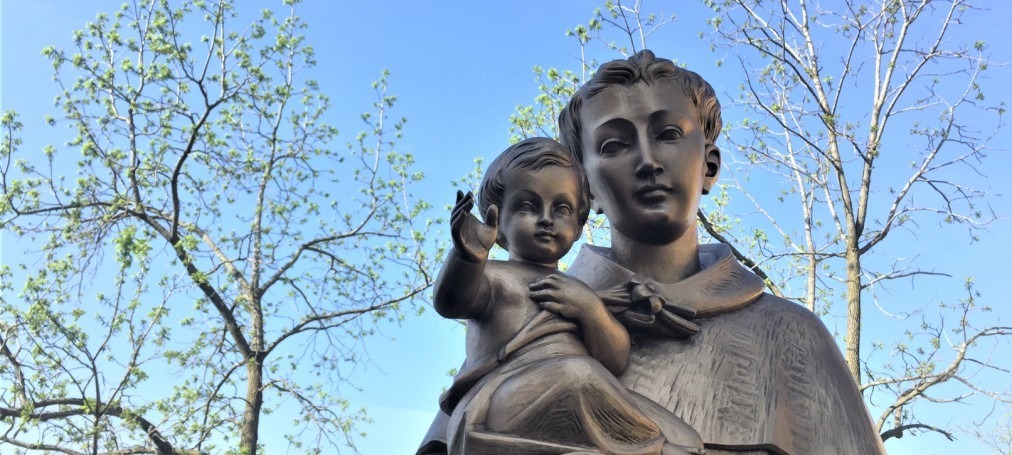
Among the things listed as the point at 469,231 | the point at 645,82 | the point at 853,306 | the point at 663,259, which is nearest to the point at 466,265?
the point at 469,231

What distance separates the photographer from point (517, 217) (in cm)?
244

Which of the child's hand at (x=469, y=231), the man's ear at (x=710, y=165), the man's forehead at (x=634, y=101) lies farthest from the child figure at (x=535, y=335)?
the man's ear at (x=710, y=165)

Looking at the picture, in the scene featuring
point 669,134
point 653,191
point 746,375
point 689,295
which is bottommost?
point 746,375

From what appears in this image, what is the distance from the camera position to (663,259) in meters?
2.75

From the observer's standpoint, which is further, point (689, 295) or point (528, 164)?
point (689, 295)

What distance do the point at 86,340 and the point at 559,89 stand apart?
6994 millimetres

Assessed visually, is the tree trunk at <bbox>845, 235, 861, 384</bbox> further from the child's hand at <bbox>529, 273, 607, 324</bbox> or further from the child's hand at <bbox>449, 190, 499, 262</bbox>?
the child's hand at <bbox>449, 190, 499, 262</bbox>

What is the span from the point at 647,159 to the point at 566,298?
0.56 meters

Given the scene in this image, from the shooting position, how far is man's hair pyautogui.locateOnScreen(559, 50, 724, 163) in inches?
109

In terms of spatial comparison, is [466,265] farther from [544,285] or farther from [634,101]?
[634,101]

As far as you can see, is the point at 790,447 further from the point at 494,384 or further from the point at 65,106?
the point at 65,106

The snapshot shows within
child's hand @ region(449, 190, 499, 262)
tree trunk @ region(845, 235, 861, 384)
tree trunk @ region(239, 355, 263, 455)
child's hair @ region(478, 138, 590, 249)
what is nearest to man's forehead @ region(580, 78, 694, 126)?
child's hair @ region(478, 138, 590, 249)

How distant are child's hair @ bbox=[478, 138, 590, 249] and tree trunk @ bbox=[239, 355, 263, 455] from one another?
9151 millimetres

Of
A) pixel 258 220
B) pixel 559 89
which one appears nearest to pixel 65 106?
pixel 258 220
